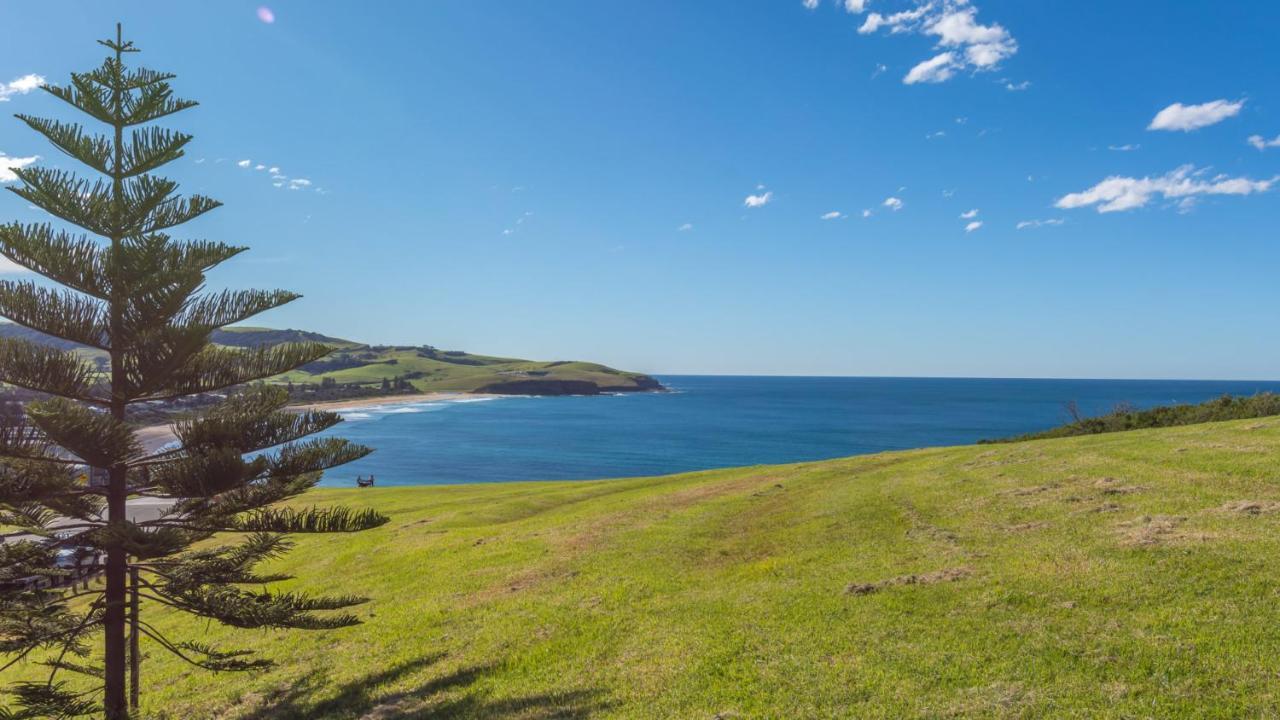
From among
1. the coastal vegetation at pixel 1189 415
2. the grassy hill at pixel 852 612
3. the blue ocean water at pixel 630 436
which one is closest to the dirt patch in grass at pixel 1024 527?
the grassy hill at pixel 852 612

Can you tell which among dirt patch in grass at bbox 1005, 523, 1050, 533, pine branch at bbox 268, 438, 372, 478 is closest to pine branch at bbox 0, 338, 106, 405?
pine branch at bbox 268, 438, 372, 478

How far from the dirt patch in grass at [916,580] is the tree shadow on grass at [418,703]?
5514 millimetres

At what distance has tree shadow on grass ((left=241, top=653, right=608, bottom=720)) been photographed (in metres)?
8.77

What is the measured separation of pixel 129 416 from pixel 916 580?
12.9 metres

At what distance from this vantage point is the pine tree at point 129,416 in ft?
25.0

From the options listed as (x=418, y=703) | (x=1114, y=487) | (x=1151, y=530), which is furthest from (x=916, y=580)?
(x=418, y=703)

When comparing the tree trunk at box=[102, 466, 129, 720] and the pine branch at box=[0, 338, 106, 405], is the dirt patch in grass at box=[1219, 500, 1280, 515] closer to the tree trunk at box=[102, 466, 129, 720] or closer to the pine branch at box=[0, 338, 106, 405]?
the tree trunk at box=[102, 466, 129, 720]

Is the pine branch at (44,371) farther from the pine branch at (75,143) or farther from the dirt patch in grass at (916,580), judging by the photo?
the dirt patch in grass at (916,580)

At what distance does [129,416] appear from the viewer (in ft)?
28.1

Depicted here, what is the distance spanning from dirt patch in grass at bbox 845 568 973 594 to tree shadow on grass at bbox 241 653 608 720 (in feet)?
18.1

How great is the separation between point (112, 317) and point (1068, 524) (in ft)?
58.5

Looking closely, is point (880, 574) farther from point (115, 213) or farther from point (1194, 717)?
point (115, 213)

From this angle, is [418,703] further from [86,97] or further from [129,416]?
[86,97]

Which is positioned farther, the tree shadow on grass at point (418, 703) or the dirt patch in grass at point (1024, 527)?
the dirt patch in grass at point (1024, 527)
